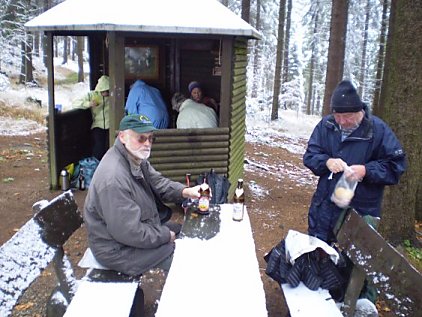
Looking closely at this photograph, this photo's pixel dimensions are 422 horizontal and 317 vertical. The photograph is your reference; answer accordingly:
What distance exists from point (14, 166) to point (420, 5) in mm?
8482

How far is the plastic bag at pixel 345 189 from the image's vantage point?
3.50 metres

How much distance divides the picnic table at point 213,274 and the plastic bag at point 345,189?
0.80 m

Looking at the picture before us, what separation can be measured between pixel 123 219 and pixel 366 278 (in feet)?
6.19

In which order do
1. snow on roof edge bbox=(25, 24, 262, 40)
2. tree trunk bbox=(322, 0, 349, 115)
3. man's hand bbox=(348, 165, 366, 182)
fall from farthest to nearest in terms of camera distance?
tree trunk bbox=(322, 0, 349, 115) < snow on roof edge bbox=(25, 24, 262, 40) < man's hand bbox=(348, 165, 366, 182)

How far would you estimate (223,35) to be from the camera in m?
6.59

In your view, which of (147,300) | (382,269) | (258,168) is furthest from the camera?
(258,168)

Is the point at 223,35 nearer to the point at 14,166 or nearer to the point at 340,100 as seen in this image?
the point at 340,100

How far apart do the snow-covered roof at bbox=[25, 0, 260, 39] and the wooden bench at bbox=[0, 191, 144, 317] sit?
3.10m

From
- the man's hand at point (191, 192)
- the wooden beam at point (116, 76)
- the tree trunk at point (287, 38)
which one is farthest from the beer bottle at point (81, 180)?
the tree trunk at point (287, 38)

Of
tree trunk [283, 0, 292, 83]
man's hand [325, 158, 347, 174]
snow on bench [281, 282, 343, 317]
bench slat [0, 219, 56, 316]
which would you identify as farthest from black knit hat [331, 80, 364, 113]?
tree trunk [283, 0, 292, 83]

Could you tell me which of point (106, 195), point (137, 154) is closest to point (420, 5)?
point (137, 154)

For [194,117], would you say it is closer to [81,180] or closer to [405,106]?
[81,180]

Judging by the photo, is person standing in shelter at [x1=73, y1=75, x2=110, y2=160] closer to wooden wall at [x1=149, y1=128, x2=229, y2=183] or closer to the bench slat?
wooden wall at [x1=149, y1=128, x2=229, y2=183]

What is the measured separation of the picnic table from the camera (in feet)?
8.37
